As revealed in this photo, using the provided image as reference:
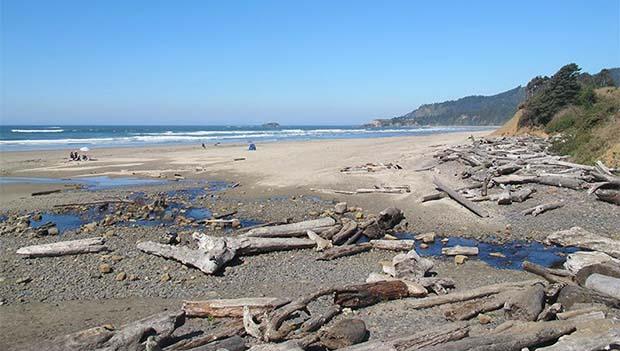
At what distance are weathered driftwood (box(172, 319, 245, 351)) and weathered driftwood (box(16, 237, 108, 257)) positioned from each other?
516cm

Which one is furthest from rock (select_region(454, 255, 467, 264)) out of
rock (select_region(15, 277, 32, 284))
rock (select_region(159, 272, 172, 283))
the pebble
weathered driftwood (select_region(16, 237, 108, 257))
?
rock (select_region(15, 277, 32, 284))

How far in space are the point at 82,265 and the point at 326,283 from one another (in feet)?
16.4

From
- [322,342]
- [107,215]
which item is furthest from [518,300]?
[107,215]

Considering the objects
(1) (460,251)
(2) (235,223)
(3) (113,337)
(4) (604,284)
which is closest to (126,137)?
(2) (235,223)

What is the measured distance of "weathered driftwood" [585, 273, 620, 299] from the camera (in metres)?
6.18

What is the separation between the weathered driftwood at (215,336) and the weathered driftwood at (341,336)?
3.83ft

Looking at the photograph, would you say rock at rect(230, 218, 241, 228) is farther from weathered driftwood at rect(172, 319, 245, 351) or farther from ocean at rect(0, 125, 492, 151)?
ocean at rect(0, 125, 492, 151)

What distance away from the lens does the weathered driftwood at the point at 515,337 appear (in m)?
4.84

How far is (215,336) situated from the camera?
18.1 feet

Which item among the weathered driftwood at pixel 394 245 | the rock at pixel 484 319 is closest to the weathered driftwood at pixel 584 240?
the weathered driftwood at pixel 394 245

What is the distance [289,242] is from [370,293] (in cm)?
352

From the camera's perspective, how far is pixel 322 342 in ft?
17.1

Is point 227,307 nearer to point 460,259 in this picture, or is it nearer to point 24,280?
point 24,280

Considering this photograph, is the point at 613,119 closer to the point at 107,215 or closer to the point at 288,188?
the point at 288,188
